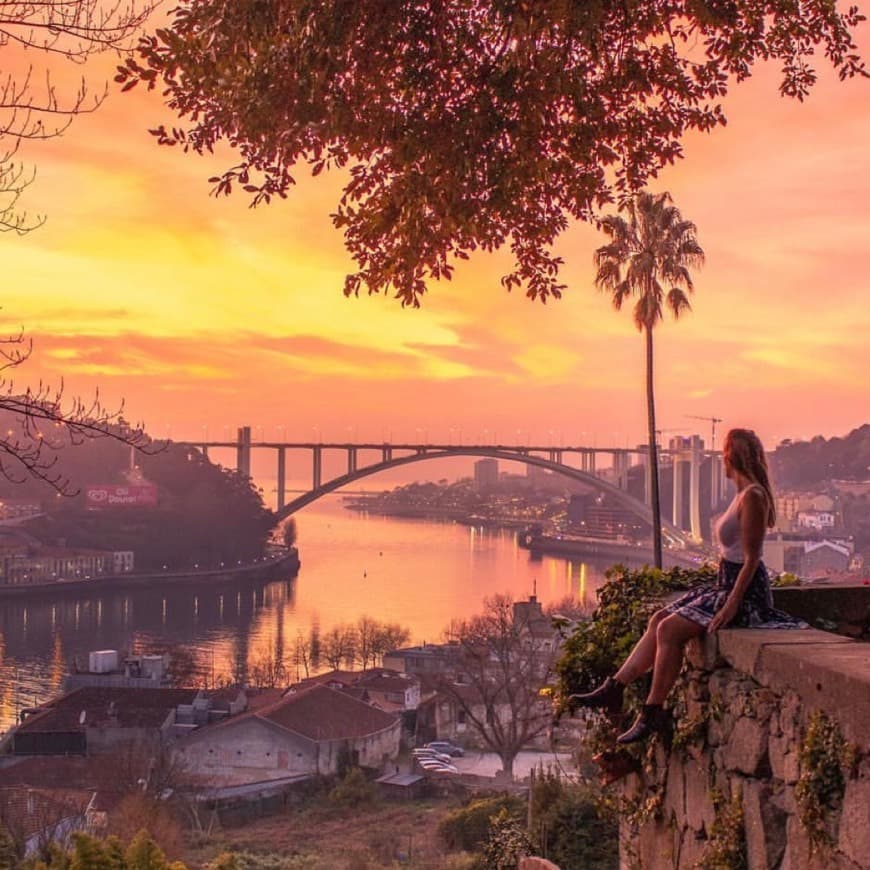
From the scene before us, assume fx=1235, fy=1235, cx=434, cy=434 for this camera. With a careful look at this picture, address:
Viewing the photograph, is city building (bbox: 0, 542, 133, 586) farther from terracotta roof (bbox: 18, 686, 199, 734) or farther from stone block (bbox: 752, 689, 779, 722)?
stone block (bbox: 752, 689, 779, 722)

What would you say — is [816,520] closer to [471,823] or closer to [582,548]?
[582,548]

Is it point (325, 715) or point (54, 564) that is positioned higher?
point (54, 564)

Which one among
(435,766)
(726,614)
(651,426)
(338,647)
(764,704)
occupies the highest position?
(651,426)

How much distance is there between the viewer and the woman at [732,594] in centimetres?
240

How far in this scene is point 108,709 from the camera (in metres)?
23.9

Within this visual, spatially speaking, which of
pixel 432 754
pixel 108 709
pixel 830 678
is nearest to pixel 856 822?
pixel 830 678

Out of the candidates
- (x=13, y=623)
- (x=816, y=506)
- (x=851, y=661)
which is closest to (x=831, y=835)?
(x=851, y=661)

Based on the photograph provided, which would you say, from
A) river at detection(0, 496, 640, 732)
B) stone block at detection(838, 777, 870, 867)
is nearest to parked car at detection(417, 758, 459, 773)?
river at detection(0, 496, 640, 732)

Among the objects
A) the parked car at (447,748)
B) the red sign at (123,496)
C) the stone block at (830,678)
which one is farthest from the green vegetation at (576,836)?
the red sign at (123,496)

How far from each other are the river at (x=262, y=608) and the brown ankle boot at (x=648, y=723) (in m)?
25.3

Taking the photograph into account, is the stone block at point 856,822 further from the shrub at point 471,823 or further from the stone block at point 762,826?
the shrub at point 471,823

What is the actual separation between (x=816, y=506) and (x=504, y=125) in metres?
69.5

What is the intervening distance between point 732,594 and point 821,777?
0.59 metres

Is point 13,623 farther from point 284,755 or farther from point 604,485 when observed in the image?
point 284,755
